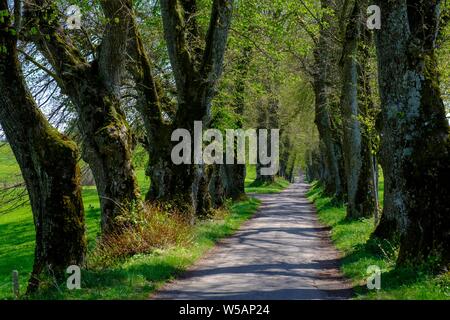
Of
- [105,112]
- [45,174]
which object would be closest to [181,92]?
[105,112]

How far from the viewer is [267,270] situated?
11492 millimetres

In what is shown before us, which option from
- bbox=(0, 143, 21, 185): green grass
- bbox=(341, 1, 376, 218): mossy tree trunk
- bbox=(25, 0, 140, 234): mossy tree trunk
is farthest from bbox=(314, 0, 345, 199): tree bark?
bbox=(0, 143, 21, 185): green grass

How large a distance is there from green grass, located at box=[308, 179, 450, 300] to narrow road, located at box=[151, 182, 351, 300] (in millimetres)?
306

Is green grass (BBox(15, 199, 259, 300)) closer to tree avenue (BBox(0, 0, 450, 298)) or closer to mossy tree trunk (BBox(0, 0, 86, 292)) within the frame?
tree avenue (BBox(0, 0, 450, 298))

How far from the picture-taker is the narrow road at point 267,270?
9087 mm

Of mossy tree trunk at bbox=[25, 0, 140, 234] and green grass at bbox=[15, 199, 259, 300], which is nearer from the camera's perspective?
green grass at bbox=[15, 199, 259, 300]

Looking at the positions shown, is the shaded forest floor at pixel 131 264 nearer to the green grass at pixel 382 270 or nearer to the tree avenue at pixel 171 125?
the tree avenue at pixel 171 125

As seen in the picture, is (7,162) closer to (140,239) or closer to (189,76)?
(189,76)

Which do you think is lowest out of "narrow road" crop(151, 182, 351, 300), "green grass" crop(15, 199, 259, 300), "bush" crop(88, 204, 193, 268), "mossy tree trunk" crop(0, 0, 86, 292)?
"narrow road" crop(151, 182, 351, 300)

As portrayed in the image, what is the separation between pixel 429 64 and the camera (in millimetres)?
9375

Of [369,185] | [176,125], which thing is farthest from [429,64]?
[369,185]

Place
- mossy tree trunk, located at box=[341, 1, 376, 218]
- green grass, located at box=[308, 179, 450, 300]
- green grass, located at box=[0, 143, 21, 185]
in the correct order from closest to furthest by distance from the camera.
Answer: green grass, located at box=[308, 179, 450, 300], green grass, located at box=[0, 143, 21, 185], mossy tree trunk, located at box=[341, 1, 376, 218]

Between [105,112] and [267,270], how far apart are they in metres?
5.22

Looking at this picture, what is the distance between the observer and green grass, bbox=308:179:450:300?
25.6 feet
